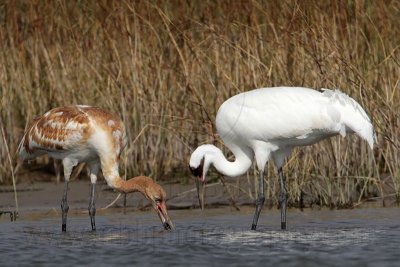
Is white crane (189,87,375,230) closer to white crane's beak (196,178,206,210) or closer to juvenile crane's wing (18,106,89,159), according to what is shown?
white crane's beak (196,178,206,210)

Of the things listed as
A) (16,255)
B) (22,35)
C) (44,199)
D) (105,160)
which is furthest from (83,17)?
(16,255)

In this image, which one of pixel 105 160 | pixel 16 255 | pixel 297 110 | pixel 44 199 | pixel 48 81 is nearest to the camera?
pixel 16 255

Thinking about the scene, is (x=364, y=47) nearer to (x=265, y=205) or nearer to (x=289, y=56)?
(x=289, y=56)

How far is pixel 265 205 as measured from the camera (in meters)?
10.7

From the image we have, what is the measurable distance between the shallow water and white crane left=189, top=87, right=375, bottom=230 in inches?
15.3

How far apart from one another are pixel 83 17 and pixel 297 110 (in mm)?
3530

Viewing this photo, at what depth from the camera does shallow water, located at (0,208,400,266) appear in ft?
26.5

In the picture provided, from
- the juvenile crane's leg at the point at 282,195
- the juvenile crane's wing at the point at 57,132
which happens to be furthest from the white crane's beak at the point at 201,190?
the juvenile crane's wing at the point at 57,132

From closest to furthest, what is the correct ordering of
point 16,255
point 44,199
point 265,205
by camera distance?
point 16,255 < point 265,205 < point 44,199

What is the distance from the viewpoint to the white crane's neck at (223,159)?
385 inches

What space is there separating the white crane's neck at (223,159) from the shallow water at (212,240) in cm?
41

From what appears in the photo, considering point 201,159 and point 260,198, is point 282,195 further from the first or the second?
point 201,159

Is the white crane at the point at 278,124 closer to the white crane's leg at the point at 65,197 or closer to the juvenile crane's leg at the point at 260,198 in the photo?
the juvenile crane's leg at the point at 260,198

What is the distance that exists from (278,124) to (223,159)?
2.23 ft
